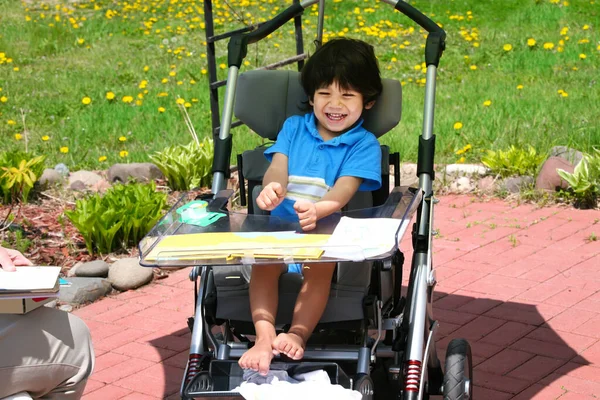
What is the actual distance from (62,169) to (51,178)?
0.27 metres

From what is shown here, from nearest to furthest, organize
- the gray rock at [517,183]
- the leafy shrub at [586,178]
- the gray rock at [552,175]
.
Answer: the leafy shrub at [586,178] < the gray rock at [552,175] < the gray rock at [517,183]

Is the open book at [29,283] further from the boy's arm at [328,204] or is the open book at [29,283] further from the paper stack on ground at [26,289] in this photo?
the boy's arm at [328,204]

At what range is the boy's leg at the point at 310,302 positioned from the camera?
10.4 ft

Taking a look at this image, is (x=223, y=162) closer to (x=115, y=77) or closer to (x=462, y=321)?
(x=462, y=321)

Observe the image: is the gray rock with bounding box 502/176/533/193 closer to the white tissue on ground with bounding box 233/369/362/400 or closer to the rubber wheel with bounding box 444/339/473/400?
the rubber wheel with bounding box 444/339/473/400

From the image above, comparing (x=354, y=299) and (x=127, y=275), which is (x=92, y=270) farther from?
(x=354, y=299)

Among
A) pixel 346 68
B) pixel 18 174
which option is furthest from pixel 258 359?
pixel 18 174

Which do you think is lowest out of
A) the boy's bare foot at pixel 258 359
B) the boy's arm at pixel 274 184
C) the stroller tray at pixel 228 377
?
the stroller tray at pixel 228 377

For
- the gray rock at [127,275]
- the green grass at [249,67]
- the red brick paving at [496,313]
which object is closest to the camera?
the red brick paving at [496,313]

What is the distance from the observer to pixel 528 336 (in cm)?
451

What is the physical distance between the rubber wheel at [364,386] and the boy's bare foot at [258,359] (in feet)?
0.94

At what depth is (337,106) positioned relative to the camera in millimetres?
3633

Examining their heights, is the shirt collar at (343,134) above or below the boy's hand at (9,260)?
above

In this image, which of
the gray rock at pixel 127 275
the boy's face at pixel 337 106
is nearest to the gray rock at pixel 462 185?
the gray rock at pixel 127 275
